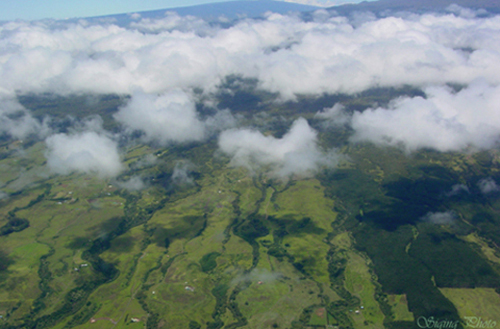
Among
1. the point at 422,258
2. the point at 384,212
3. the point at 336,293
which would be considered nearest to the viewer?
the point at 336,293

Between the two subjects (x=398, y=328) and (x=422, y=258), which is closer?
(x=398, y=328)

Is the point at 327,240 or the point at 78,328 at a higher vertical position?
the point at 78,328

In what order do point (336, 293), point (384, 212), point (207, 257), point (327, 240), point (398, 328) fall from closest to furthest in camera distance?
point (398, 328) → point (336, 293) → point (207, 257) → point (327, 240) → point (384, 212)

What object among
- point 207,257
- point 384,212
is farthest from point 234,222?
point 384,212

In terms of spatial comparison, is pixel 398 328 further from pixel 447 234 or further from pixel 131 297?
pixel 131 297

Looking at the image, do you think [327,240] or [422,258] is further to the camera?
[327,240]

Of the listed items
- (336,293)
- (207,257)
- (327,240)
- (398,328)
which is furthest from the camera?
(327,240)

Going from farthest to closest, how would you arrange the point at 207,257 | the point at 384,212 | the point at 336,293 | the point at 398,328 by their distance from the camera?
the point at 384,212 → the point at 207,257 → the point at 336,293 → the point at 398,328

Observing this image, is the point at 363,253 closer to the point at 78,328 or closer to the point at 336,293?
the point at 336,293

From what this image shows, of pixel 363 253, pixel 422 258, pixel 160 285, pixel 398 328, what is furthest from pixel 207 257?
pixel 422 258
